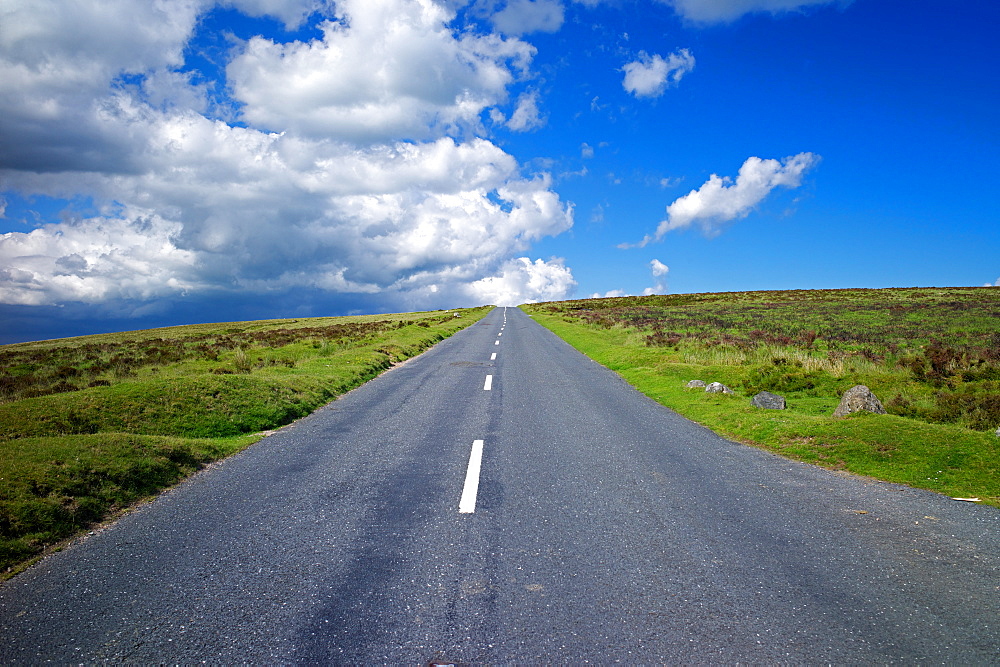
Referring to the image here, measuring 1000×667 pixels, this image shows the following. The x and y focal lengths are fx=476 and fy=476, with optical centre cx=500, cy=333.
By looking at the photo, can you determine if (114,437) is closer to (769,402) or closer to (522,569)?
(522,569)

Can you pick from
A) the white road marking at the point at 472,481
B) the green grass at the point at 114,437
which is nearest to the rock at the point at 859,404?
the white road marking at the point at 472,481

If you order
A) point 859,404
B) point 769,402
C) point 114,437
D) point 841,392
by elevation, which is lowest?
point 841,392

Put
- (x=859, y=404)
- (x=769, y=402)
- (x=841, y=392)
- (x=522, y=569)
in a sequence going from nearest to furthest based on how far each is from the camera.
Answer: (x=522, y=569) → (x=859, y=404) → (x=769, y=402) → (x=841, y=392)

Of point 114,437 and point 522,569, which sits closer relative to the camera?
point 522,569

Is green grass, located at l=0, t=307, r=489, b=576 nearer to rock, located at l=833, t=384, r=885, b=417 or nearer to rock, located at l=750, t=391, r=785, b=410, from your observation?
rock, located at l=750, t=391, r=785, b=410

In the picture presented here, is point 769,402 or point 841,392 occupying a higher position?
point 769,402

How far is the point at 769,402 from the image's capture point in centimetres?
1065

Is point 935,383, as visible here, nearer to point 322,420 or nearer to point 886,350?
point 886,350

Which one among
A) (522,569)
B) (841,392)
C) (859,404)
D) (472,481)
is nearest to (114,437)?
(472,481)

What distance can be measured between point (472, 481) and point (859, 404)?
821cm

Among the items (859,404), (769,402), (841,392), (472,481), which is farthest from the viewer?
(841,392)

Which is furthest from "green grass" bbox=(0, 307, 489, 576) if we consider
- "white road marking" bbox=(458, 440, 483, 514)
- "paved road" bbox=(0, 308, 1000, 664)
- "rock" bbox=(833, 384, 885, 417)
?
"rock" bbox=(833, 384, 885, 417)

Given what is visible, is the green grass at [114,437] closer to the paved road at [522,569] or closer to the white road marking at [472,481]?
the paved road at [522,569]

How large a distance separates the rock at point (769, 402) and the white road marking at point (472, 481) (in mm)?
6746
